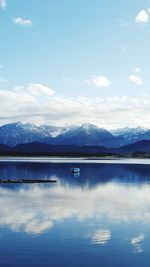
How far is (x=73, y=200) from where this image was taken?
169ft

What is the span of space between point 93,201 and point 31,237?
23.0m

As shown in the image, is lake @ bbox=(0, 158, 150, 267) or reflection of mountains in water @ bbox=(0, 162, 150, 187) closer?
lake @ bbox=(0, 158, 150, 267)

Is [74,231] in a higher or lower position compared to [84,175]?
lower

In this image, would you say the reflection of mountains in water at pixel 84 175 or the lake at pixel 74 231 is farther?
the reflection of mountains in water at pixel 84 175

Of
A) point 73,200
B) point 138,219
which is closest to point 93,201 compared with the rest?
point 73,200

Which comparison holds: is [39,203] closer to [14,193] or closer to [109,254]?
[14,193]

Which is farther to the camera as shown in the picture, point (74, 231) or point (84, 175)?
point (84, 175)

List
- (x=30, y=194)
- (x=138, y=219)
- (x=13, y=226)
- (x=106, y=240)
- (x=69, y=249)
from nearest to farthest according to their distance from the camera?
(x=69, y=249)
(x=106, y=240)
(x=13, y=226)
(x=138, y=219)
(x=30, y=194)

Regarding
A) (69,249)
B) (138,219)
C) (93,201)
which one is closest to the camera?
(69,249)

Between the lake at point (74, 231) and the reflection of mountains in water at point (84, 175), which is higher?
the reflection of mountains in water at point (84, 175)

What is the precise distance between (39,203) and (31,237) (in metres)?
19.0

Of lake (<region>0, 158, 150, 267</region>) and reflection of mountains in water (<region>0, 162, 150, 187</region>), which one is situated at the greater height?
reflection of mountains in water (<region>0, 162, 150, 187</region>)

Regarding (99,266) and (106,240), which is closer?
(99,266)

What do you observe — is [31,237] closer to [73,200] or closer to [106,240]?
[106,240]
